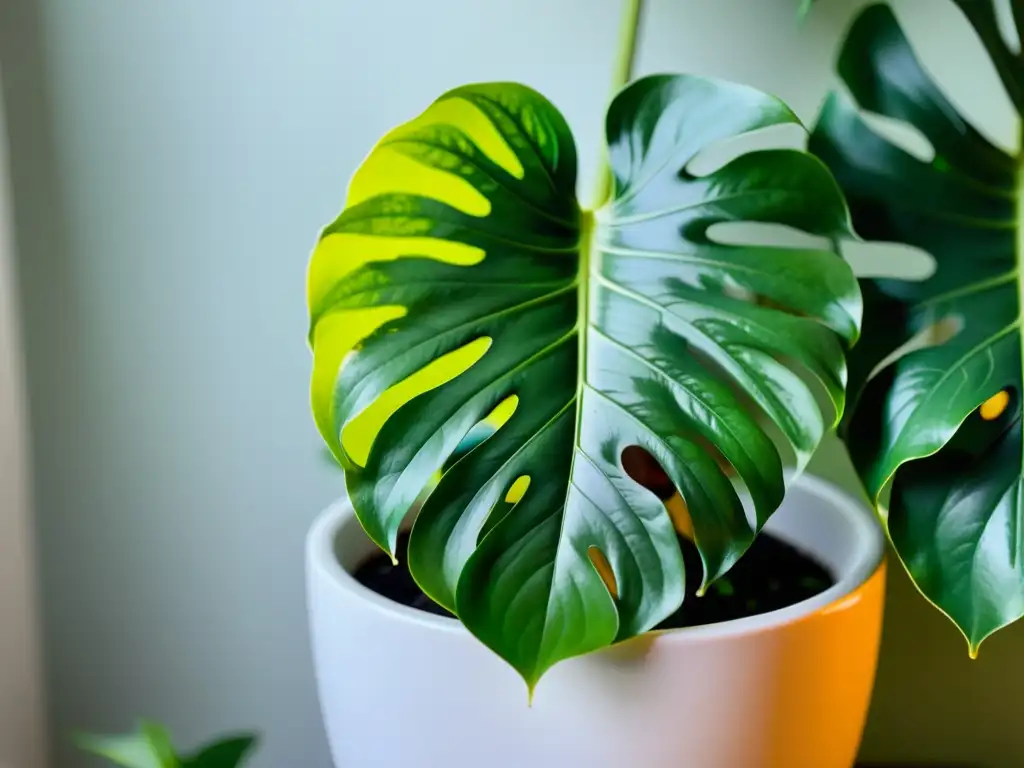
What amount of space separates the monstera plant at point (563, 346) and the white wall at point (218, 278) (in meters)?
0.26

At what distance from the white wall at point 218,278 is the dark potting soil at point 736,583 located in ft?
0.56

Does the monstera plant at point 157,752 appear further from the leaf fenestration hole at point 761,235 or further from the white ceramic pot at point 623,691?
the leaf fenestration hole at point 761,235

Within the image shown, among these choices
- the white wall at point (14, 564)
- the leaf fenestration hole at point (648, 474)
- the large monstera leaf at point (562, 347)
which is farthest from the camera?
the white wall at point (14, 564)

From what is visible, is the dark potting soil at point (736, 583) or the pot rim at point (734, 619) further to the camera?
the dark potting soil at point (736, 583)

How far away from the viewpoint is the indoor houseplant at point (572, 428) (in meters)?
0.49

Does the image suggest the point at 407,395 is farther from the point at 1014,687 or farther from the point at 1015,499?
the point at 1014,687

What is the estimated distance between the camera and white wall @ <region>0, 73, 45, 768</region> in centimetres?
77

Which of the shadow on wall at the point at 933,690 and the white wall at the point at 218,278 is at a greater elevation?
the white wall at the point at 218,278

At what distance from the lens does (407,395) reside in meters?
0.58

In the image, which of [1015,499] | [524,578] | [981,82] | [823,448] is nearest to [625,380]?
[524,578]

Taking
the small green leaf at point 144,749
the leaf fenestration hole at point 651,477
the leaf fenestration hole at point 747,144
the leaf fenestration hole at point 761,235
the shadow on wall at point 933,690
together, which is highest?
the leaf fenestration hole at point 747,144

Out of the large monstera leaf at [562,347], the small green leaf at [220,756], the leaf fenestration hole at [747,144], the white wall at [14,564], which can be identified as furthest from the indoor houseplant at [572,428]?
the white wall at [14,564]

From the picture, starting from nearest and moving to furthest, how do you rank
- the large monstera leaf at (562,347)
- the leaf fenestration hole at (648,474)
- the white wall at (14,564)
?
the large monstera leaf at (562,347), the leaf fenestration hole at (648,474), the white wall at (14,564)

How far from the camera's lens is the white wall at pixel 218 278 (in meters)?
0.77
